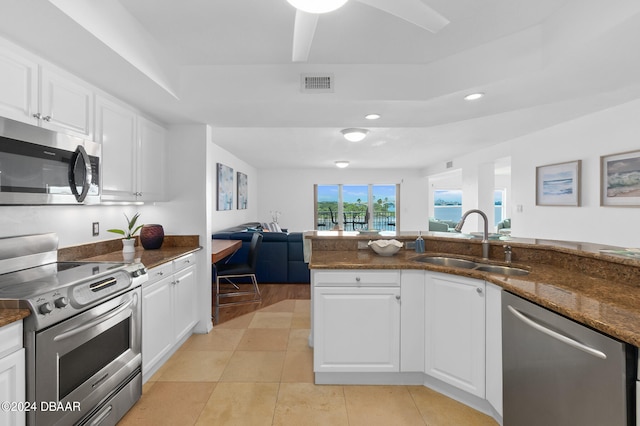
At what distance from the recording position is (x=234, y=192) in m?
6.42

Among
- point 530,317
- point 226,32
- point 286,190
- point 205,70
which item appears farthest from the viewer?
point 286,190

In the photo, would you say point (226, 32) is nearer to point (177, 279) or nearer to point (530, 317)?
point (177, 279)

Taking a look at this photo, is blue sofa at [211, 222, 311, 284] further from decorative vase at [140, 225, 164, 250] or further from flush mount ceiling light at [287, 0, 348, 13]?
flush mount ceiling light at [287, 0, 348, 13]

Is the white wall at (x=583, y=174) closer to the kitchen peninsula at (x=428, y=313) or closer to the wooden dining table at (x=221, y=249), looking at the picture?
the kitchen peninsula at (x=428, y=313)

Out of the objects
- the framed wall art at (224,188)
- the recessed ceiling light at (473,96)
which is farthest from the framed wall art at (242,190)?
the recessed ceiling light at (473,96)

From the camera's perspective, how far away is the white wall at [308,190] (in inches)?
355

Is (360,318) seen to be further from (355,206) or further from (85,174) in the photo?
(355,206)

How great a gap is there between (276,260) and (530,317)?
391 cm

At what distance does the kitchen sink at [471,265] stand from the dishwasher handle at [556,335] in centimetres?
57

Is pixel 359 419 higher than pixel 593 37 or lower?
lower

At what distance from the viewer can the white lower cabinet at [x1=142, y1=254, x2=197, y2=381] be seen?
2.17 meters

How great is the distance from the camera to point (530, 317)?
146 centimetres

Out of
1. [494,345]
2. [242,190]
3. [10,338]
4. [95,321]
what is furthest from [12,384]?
[242,190]

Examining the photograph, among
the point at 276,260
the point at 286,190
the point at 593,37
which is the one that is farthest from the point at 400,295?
the point at 286,190
